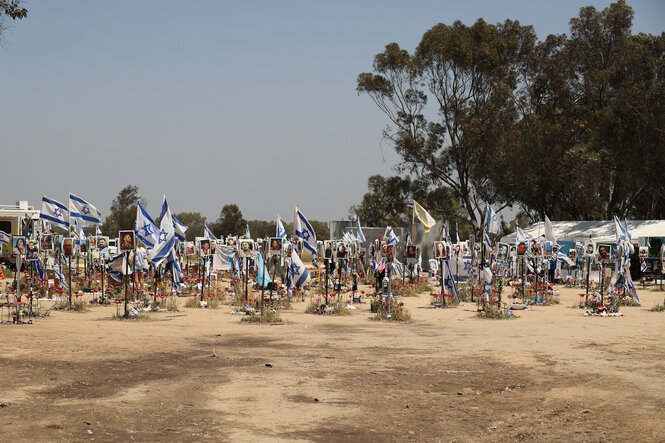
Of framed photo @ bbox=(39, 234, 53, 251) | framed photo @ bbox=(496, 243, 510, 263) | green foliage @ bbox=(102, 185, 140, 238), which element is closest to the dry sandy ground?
framed photo @ bbox=(39, 234, 53, 251)

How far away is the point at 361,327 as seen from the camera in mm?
18953

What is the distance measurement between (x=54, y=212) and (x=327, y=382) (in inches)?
535

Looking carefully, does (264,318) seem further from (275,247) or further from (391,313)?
(391,313)

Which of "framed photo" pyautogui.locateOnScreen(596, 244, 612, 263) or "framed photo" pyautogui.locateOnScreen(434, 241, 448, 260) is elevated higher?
"framed photo" pyautogui.locateOnScreen(434, 241, 448, 260)

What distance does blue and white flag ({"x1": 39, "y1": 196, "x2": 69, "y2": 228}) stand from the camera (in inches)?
861

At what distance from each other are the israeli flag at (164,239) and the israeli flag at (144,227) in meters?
0.23

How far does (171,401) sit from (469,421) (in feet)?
12.4

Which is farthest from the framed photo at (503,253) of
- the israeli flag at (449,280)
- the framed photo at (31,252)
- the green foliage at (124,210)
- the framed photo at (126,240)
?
the green foliage at (124,210)

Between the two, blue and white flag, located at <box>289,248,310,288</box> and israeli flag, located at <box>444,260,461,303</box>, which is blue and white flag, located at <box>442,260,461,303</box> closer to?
israeli flag, located at <box>444,260,461,303</box>

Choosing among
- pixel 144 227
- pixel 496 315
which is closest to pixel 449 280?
pixel 496 315

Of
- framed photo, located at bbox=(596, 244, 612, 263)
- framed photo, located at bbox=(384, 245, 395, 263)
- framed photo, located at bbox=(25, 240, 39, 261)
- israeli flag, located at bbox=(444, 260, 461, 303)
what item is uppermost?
framed photo, located at bbox=(25, 240, 39, 261)

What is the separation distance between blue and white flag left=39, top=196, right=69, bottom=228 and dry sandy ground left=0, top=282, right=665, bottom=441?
14.1 ft

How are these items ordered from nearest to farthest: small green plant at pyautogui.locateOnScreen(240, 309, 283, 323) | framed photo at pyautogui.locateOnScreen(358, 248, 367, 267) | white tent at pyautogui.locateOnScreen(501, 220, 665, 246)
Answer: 1. small green plant at pyautogui.locateOnScreen(240, 309, 283, 323)
2. framed photo at pyautogui.locateOnScreen(358, 248, 367, 267)
3. white tent at pyautogui.locateOnScreen(501, 220, 665, 246)

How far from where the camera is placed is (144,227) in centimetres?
2030
